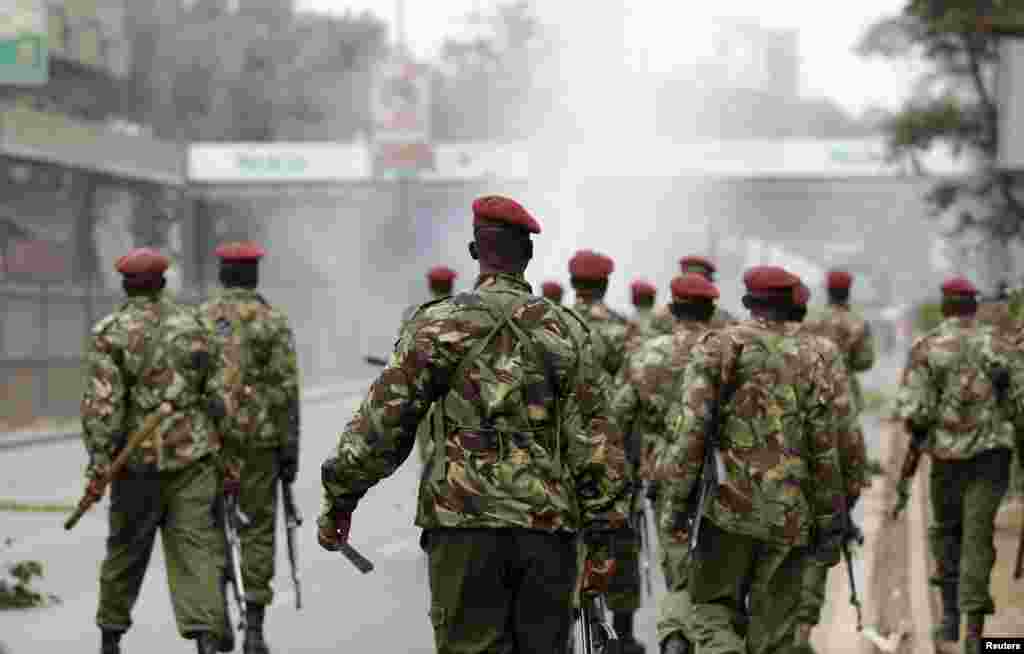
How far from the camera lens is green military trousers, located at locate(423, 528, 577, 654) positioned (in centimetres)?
526

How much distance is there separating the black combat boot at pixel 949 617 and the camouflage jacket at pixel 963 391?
722 millimetres

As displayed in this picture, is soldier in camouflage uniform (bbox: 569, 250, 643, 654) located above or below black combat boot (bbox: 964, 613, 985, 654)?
above

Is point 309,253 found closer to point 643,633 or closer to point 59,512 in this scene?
point 59,512

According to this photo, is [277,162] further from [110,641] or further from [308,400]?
[110,641]

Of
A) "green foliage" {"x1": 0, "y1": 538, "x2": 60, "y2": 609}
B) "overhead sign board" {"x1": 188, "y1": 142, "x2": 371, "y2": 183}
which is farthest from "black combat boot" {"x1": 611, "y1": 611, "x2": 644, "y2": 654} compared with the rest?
"overhead sign board" {"x1": 188, "y1": 142, "x2": 371, "y2": 183}

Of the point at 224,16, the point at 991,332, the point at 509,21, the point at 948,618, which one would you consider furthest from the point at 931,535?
the point at 509,21

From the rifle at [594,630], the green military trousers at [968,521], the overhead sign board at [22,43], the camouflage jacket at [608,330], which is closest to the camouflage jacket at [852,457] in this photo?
the green military trousers at [968,521]

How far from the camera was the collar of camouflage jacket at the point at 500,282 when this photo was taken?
5371 mm

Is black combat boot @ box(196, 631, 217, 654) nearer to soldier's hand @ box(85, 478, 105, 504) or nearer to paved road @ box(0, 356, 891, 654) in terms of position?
soldier's hand @ box(85, 478, 105, 504)

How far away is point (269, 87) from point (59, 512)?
168 ft

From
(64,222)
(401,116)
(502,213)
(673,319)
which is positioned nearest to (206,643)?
(502,213)

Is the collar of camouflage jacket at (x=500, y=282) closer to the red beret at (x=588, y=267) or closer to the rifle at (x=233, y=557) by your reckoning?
the rifle at (x=233, y=557)

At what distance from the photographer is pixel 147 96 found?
6284 cm

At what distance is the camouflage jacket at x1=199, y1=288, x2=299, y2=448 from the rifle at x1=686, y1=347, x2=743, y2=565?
3.01 m
